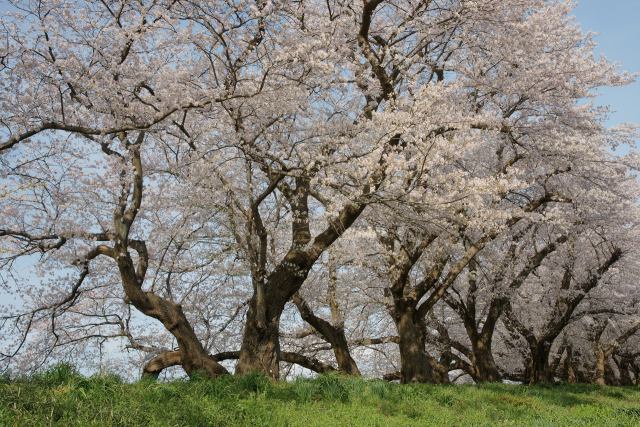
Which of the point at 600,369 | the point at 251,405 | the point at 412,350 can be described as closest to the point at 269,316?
the point at 251,405

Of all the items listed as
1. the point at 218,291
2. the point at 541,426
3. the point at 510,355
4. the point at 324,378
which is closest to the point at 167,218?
the point at 218,291

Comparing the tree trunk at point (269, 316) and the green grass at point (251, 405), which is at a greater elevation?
the tree trunk at point (269, 316)

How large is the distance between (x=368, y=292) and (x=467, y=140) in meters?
10.5

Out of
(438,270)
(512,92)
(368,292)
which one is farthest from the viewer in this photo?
(368,292)

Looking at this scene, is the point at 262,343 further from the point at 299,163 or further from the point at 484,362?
Result: the point at 484,362

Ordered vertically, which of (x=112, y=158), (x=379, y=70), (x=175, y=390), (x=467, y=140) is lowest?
(x=175, y=390)

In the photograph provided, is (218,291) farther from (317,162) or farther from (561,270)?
(561,270)

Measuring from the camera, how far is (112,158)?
1328 centimetres

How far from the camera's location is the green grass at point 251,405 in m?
5.66

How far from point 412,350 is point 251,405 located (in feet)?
31.7

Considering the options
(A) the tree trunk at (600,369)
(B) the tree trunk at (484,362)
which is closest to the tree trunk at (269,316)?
(B) the tree trunk at (484,362)

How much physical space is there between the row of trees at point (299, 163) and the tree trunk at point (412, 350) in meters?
0.06

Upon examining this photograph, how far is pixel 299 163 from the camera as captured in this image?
1215cm

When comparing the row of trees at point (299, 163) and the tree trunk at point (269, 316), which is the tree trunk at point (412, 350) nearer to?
the row of trees at point (299, 163)
